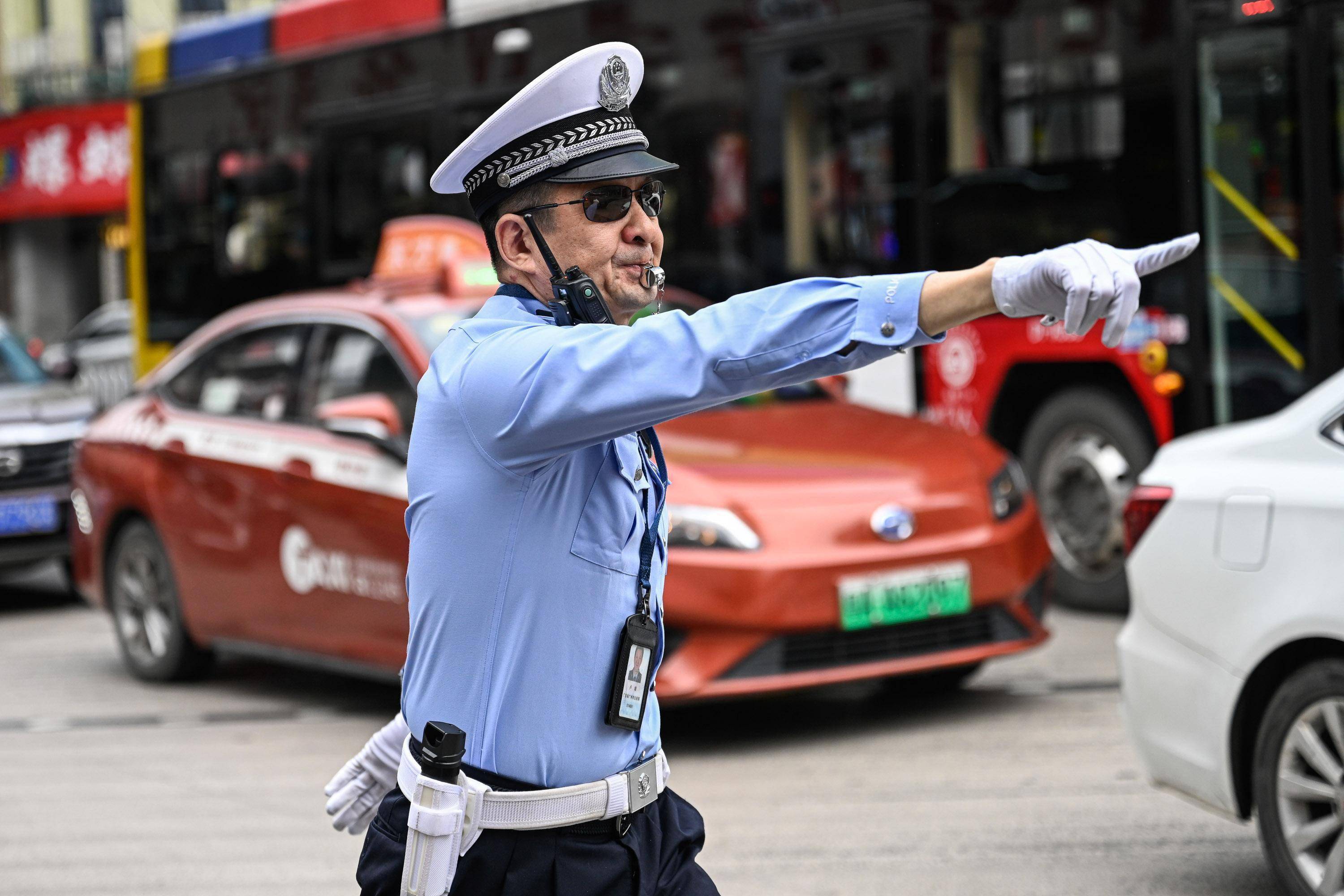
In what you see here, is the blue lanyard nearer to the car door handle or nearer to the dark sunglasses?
the dark sunglasses

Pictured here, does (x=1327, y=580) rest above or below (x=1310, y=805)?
above

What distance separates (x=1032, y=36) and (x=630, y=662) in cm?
719

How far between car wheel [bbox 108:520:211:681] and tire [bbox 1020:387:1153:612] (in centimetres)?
398

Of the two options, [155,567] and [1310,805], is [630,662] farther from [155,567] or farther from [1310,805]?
[155,567]

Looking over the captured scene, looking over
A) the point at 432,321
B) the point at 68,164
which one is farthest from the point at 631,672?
the point at 68,164

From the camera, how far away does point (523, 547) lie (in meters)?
2.31

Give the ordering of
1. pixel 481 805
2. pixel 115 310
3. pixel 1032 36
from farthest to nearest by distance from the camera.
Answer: pixel 115 310 < pixel 1032 36 < pixel 481 805

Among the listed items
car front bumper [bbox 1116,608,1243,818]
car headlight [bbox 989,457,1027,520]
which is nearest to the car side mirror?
car headlight [bbox 989,457,1027,520]

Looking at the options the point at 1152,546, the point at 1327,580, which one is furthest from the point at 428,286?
the point at 1327,580

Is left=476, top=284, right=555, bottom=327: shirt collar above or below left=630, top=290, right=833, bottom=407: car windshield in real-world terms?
above

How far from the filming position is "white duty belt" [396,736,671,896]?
7.70ft

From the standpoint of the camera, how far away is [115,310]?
26.2 m

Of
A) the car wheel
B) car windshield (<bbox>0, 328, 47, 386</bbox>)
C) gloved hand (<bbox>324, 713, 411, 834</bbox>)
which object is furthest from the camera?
car windshield (<bbox>0, 328, 47, 386</bbox>)

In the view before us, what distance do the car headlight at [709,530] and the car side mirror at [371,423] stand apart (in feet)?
3.80
